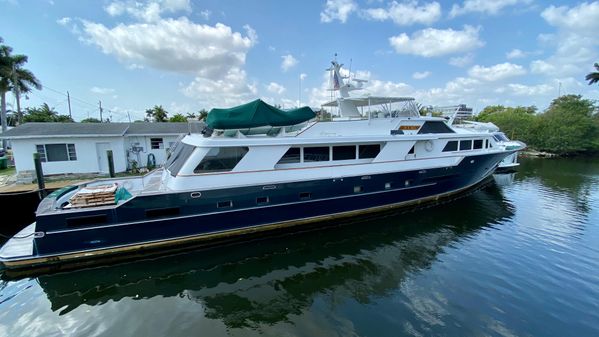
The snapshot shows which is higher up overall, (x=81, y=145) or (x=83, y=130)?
(x=83, y=130)

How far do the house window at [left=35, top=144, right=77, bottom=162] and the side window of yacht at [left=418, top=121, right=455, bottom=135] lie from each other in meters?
16.6

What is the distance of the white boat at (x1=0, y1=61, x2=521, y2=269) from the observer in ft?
19.7

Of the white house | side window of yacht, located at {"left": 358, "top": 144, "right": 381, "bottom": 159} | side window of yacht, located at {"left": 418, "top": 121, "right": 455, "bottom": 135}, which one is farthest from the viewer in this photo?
the white house

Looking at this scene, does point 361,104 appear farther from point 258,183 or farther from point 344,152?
point 258,183

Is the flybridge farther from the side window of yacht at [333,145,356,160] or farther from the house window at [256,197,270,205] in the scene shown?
the house window at [256,197,270,205]

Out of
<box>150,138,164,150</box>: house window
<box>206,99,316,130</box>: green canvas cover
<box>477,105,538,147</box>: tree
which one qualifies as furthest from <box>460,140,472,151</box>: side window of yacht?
<box>477,105,538,147</box>: tree

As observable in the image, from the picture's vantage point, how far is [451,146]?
1012 centimetres

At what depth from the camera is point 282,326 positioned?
4.31 meters

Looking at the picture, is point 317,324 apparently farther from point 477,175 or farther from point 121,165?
point 121,165

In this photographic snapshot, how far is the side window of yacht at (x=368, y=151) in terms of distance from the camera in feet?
28.1

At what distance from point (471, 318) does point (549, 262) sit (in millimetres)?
3597

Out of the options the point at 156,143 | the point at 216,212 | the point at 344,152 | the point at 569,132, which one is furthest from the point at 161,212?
the point at 569,132

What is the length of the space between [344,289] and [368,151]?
15.7ft

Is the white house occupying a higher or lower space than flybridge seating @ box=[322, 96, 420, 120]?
lower
